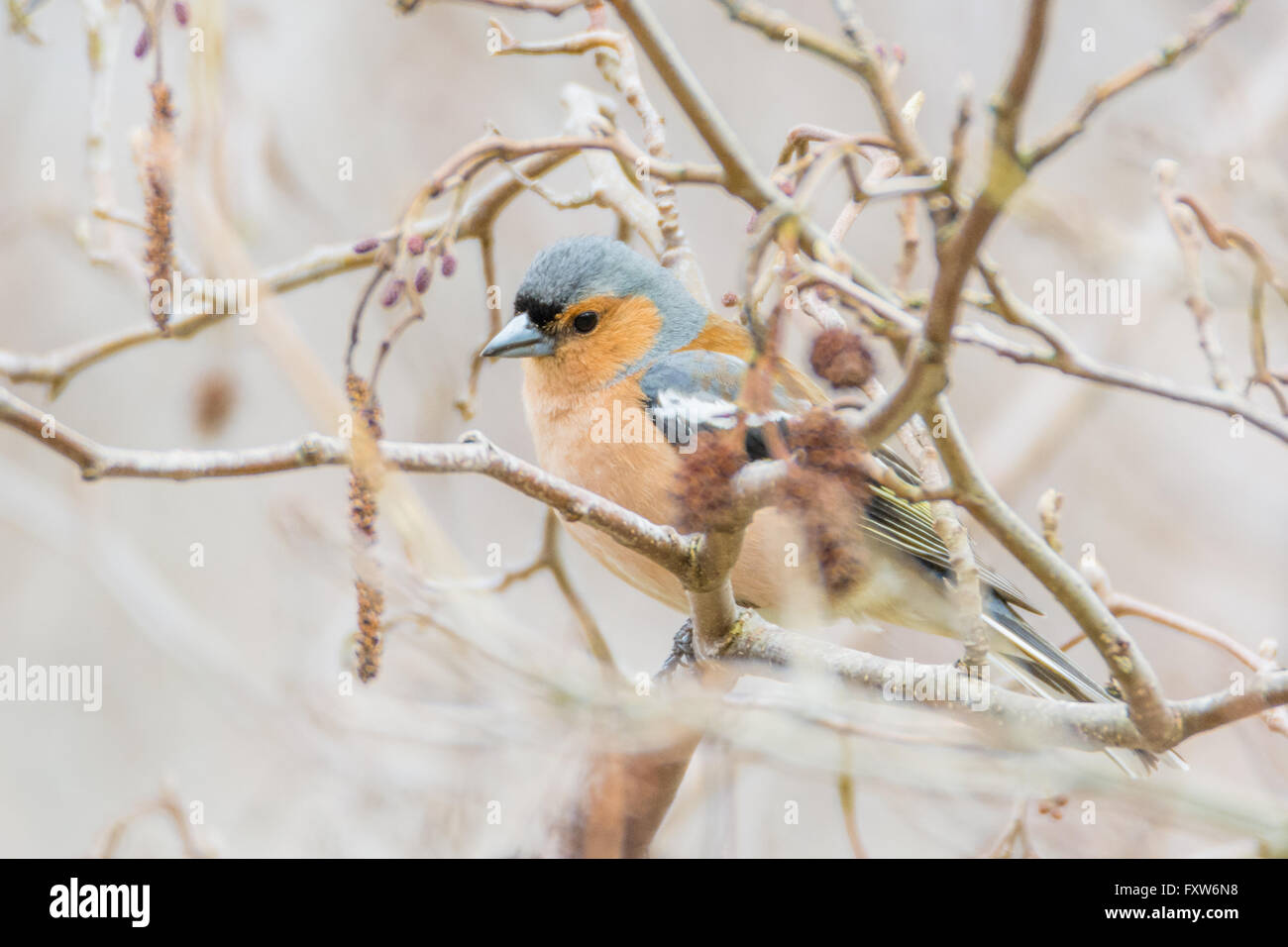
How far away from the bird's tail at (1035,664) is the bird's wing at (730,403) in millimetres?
99

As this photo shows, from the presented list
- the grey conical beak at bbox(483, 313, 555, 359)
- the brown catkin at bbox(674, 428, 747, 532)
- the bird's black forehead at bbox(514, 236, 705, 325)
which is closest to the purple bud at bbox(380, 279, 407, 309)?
the brown catkin at bbox(674, 428, 747, 532)

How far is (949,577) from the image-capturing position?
14.5 feet

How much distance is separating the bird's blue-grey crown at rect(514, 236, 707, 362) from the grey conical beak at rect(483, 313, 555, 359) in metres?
0.05

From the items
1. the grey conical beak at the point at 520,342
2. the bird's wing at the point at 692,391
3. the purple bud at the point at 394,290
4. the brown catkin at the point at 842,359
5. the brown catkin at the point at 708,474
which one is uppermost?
the grey conical beak at the point at 520,342

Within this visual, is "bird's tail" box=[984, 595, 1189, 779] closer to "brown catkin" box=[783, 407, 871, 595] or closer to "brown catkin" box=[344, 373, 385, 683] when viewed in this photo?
"brown catkin" box=[783, 407, 871, 595]

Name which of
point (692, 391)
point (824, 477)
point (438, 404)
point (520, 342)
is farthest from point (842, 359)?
point (438, 404)

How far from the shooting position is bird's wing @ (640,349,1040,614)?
4082 mm

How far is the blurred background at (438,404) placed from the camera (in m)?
4.69

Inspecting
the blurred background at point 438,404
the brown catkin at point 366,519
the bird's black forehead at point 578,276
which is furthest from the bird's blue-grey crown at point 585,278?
the brown catkin at point 366,519

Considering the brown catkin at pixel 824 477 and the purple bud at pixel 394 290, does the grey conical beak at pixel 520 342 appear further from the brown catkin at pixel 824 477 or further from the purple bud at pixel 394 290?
the brown catkin at pixel 824 477

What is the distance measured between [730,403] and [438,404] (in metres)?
1.22

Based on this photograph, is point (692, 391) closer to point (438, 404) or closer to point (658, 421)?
point (658, 421)
